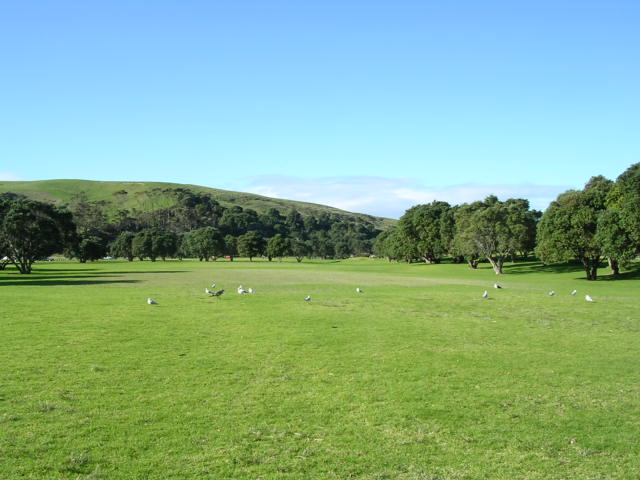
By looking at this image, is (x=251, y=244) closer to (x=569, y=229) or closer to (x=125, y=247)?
(x=125, y=247)

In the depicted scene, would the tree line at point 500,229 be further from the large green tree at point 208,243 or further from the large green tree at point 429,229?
the large green tree at point 208,243

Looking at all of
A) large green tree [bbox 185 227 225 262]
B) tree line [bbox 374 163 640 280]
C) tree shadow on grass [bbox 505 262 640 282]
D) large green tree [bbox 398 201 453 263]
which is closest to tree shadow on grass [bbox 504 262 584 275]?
tree shadow on grass [bbox 505 262 640 282]

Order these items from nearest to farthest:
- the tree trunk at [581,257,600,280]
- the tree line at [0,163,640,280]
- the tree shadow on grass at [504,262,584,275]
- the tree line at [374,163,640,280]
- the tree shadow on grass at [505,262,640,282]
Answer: the tree line at [374,163,640,280], the tree line at [0,163,640,280], the tree shadow on grass at [505,262,640,282], the tree trunk at [581,257,600,280], the tree shadow on grass at [504,262,584,275]

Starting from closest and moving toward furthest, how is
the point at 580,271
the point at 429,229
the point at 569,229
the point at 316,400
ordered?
the point at 316,400 → the point at 569,229 → the point at 580,271 → the point at 429,229

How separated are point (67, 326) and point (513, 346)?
18406 millimetres

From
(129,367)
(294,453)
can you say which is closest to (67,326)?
(129,367)

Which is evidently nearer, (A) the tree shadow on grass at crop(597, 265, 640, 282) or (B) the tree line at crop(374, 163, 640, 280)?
(B) the tree line at crop(374, 163, 640, 280)

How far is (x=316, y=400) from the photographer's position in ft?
38.6

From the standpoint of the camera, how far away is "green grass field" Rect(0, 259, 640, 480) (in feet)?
27.4

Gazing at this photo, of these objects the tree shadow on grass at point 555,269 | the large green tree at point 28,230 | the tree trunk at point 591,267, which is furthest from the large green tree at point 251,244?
the tree trunk at point 591,267

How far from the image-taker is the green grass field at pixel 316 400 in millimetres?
8359

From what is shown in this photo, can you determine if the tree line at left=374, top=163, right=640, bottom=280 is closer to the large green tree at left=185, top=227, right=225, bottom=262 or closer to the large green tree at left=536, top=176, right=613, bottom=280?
the large green tree at left=536, top=176, right=613, bottom=280

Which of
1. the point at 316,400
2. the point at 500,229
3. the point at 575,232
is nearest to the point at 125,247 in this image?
the point at 500,229

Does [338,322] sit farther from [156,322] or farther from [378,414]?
[378,414]
